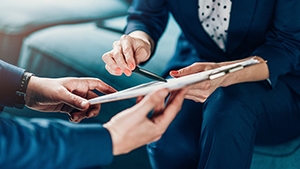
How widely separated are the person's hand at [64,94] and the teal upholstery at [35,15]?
25.0 inches

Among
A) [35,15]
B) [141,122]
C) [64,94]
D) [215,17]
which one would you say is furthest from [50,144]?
[35,15]

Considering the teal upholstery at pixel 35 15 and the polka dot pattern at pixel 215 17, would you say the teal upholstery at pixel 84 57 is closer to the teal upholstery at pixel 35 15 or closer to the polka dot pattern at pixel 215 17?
the teal upholstery at pixel 35 15

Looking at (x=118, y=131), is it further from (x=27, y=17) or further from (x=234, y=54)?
(x=27, y=17)

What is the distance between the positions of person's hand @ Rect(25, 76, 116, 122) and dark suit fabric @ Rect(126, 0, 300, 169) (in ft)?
0.71

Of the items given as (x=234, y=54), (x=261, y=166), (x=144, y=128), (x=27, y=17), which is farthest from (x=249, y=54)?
(x=27, y=17)

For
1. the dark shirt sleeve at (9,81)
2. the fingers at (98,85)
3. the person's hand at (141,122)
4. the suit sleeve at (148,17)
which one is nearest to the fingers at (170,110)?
the person's hand at (141,122)

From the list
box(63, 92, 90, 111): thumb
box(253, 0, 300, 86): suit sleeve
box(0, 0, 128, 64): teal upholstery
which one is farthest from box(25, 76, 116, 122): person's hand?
box(0, 0, 128, 64): teal upholstery

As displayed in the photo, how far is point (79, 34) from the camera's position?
4.99 feet

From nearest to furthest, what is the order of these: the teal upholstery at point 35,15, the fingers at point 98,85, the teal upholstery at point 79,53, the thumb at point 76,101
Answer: the thumb at point 76,101 → the fingers at point 98,85 → the teal upholstery at point 79,53 → the teal upholstery at point 35,15

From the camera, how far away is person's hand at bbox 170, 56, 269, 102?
3.08 feet

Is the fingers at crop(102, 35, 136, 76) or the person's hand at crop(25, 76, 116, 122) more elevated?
the fingers at crop(102, 35, 136, 76)

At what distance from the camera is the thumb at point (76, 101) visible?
89 centimetres

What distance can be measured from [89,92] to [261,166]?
1.62 feet

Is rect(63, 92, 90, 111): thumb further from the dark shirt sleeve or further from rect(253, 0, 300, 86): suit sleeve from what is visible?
rect(253, 0, 300, 86): suit sleeve
